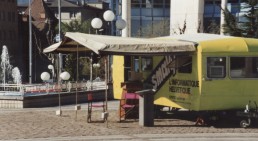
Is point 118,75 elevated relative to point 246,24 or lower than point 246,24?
lower

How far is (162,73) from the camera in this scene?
19.0 metres

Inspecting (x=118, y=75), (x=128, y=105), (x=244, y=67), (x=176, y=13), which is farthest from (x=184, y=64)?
(x=176, y=13)

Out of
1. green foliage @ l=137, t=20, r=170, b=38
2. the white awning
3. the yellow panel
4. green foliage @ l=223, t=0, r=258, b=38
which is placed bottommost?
the yellow panel

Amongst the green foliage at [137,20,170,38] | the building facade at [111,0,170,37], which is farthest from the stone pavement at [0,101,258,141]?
the building facade at [111,0,170,37]

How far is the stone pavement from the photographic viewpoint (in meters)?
15.5

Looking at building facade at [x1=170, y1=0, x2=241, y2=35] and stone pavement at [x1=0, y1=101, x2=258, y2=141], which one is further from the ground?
building facade at [x1=170, y1=0, x2=241, y2=35]

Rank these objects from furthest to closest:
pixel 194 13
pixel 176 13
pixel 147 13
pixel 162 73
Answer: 1. pixel 147 13
2. pixel 176 13
3. pixel 194 13
4. pixel 162 73

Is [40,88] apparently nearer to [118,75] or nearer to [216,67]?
[118,75]

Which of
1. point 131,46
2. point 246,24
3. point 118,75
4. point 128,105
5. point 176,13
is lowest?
point 128,105

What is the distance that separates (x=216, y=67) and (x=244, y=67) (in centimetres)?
99

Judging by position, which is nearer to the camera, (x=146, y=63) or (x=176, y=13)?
(x=146, y=63)

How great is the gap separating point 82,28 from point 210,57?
222 ft

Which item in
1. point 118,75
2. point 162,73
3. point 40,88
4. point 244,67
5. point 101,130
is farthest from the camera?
point 40,88

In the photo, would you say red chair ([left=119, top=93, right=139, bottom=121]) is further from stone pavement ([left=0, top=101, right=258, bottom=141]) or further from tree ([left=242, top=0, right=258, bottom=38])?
tree ([left=242, top=0, right=258, bottom=38])
